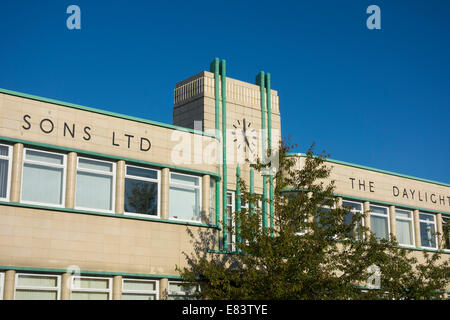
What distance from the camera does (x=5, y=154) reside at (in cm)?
2003

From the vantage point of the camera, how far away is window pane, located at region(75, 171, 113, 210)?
2128 cm

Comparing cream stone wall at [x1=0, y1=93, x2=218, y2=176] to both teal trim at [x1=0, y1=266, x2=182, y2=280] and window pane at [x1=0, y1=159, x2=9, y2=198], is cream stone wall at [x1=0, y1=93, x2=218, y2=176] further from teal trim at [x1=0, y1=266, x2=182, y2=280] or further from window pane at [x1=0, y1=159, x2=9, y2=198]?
teal trim at [x1=0, y1=266, x2=182, y2=280]

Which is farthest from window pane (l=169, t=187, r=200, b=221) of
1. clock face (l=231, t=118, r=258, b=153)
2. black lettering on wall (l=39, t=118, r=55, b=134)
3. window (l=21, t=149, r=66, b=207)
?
black lettering on wall (l=39, t=118, r=55, b=134)

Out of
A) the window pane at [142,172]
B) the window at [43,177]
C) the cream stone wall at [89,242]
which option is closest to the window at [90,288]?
the cream stone wall at [89,242]

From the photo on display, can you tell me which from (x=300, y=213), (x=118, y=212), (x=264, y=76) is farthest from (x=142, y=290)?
(x=264, y=76)

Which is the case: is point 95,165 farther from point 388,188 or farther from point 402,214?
point 402,214

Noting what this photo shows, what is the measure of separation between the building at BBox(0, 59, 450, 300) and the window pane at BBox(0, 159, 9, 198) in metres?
0.03

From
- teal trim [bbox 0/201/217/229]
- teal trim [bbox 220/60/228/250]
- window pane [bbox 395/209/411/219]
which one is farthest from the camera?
window pane [bbox 395/209/411/219]

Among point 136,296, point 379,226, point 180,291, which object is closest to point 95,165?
point 136,296

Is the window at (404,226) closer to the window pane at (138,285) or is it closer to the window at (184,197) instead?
the window at (184,197)

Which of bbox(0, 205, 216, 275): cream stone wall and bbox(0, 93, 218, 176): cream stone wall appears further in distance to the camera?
bbox(0, 93, 218, 176): cream stone wall

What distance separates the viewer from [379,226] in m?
29.8

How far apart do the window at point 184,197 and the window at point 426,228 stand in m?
12.8
